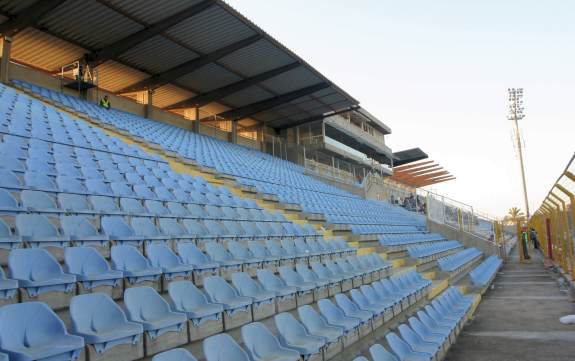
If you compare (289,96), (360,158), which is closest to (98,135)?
(289,96)

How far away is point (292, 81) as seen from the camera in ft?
60.2

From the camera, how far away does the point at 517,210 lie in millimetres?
52562

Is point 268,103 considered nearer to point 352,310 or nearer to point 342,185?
point 342,185

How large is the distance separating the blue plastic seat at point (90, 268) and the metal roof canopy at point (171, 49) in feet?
33.1

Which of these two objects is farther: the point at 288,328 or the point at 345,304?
the point at 345,304

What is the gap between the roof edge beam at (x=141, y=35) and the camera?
40.5 ft

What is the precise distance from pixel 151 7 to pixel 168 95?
7021mm


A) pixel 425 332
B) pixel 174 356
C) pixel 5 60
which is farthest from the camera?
pixel 5 60

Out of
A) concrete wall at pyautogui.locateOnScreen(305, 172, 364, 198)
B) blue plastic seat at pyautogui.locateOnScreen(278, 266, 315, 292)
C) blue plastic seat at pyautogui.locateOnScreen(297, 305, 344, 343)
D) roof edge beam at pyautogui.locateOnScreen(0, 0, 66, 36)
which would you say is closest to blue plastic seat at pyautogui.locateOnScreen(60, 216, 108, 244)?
blue plastic seat at pyautogui.locateOnScreen(278, 266, 315, 292)

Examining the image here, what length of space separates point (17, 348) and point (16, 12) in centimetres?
1266

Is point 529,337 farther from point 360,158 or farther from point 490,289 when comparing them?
point 360,158

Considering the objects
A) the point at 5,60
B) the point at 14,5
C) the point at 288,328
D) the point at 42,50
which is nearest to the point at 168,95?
the point at 42,50

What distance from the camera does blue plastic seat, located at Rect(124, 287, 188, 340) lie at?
8.96 ft

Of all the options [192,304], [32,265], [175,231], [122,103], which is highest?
[122,103]
